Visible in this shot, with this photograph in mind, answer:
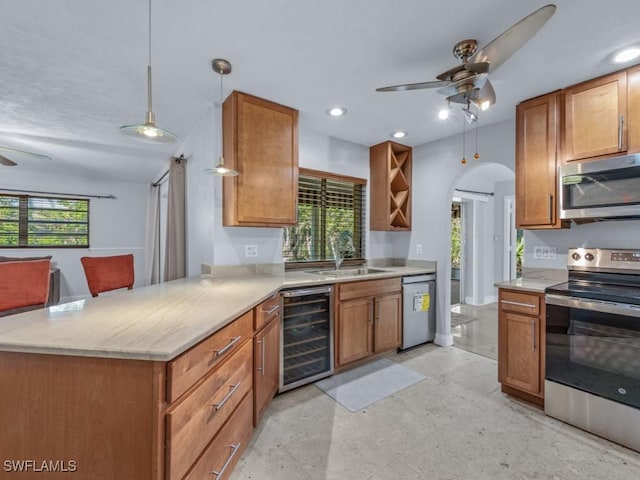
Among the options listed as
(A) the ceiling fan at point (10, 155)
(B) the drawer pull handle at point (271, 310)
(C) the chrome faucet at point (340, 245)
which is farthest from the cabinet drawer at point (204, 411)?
(A) the ceiling fan at point (10, 155)

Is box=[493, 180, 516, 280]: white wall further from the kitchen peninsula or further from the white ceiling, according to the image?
the kitchen peninsula

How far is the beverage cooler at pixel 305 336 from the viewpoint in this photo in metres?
2.34

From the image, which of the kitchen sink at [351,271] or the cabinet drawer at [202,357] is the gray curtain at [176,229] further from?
the cabinet drawer at [202,357]

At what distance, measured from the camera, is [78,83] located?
2242 mm

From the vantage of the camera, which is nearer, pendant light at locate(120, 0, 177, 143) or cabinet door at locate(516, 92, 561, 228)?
pendant light at locate(120, 0, 177, 143)

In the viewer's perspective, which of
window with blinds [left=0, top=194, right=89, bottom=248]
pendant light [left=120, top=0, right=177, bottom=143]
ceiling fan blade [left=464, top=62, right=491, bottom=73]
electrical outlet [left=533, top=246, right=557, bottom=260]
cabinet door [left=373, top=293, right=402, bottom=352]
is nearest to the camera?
pendant light [left=120, top=0, right=177, bottom=143]

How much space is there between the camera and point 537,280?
2.50 metres

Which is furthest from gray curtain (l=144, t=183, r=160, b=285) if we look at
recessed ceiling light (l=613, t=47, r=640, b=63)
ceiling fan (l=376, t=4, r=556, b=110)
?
recessed ceiling light (l=613, t=47, r=640, b=63)

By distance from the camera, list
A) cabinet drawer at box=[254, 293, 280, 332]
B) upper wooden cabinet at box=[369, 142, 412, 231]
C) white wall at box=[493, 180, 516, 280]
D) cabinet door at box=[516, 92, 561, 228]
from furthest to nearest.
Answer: white wall at box=[493, 180, 516, 280]
upper wooden cabinet at box=[369, 142, 412, 231]
cabinet door at box=[516, 92, 561, 228]
cabinet drawer at box=[254, 293, 280, 332]

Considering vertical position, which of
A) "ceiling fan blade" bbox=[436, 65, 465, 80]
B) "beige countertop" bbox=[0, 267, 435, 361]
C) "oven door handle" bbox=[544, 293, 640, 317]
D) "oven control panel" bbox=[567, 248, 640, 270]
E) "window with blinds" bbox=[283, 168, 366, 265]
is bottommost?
"oven door handle" bbox=[544, 293, 640, 317]

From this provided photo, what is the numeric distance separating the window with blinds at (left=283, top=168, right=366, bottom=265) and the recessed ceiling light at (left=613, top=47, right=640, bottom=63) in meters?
2.29

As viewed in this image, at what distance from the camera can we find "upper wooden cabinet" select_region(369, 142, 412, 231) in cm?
353

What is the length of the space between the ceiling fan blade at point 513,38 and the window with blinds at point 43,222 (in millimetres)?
6629

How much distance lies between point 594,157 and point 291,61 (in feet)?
7.41
